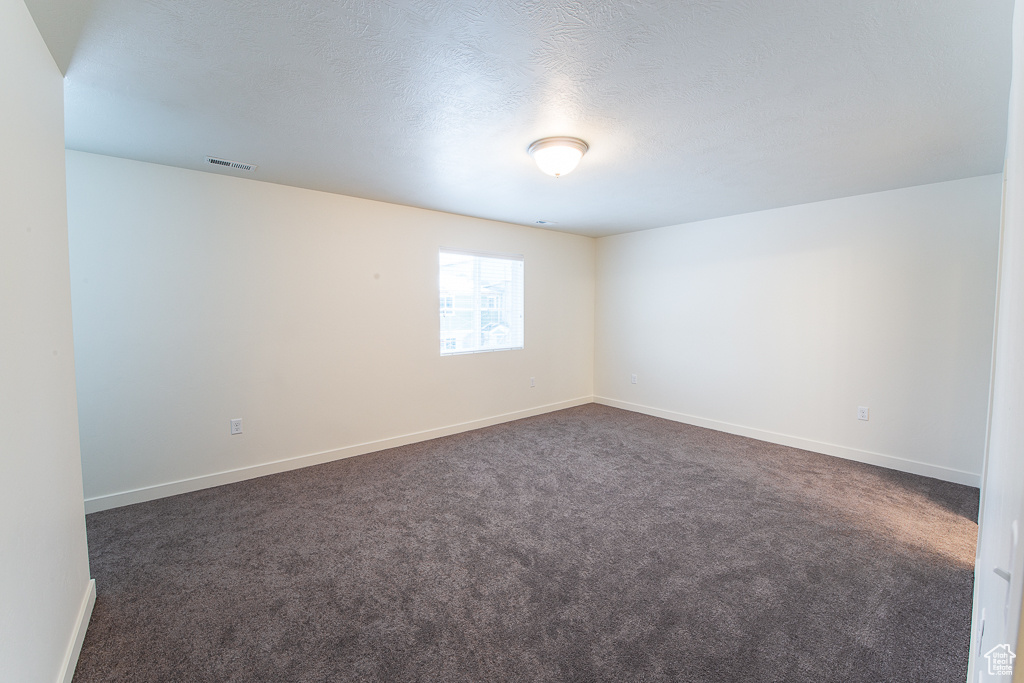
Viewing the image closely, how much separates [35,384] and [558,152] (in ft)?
8.18

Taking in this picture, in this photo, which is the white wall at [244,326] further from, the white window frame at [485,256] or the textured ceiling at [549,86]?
the textured ceiling at [549,86]

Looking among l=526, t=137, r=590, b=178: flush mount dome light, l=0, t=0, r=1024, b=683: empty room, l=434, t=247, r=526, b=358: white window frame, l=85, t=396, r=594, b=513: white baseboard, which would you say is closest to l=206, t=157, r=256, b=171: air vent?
l=0, t=0, r=1024, b=683: empty room

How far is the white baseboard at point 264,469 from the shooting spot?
287 centimetres

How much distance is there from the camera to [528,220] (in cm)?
478

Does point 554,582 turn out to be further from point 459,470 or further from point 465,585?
point 459,470

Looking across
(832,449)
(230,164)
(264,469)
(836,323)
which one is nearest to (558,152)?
(230,164)

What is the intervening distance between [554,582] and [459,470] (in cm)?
160

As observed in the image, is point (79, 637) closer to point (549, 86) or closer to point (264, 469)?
point (264, 469)

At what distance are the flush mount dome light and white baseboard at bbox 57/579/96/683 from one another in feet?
10.0

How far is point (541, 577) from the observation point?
2119 millimetres

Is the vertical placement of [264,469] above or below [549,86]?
below

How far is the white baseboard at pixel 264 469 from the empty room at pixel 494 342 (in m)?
0.03

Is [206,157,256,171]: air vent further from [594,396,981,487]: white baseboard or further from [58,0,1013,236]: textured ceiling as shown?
[594,396,981,487]: white baseboard

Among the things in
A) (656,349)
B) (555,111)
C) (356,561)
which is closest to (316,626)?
(356,561)
